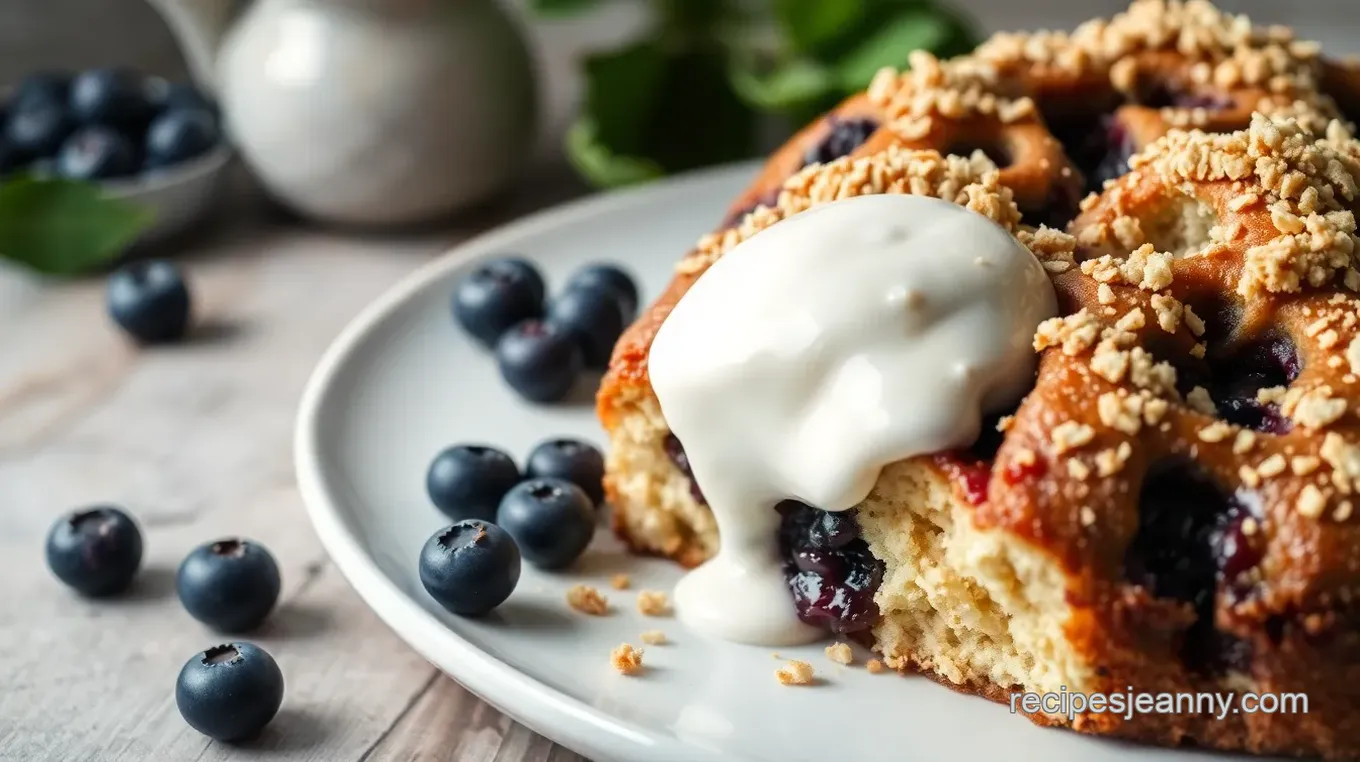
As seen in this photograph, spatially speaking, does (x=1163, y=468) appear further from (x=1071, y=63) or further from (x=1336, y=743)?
(x=1071, y=63)

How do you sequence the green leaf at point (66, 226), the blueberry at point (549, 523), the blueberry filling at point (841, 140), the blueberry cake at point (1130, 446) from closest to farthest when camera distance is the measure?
the blueberry cake at point (1130, 446) → the blueberry at point (549, 523) → the blueberry filling at point (841, 140) → the green leaf at point (66, 226)

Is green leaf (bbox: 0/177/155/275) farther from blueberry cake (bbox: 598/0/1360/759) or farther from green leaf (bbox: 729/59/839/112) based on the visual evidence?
blueberry cake (bbox: 598/0/1360/759)

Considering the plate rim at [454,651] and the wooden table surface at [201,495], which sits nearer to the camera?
the plate rim at [454,651]

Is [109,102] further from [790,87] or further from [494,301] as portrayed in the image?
[790,87]

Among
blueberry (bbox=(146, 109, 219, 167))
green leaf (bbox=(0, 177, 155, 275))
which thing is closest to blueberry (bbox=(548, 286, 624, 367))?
green leaf (bbox=(0, 177, 155, 275))

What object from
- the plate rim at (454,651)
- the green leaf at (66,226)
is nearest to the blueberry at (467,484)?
the plate rim at (454,651)

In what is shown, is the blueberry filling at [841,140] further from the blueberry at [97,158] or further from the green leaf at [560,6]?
the blueberry at [97,158]

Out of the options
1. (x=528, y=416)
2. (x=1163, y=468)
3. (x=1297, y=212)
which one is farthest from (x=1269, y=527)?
(x=528, y=416)
